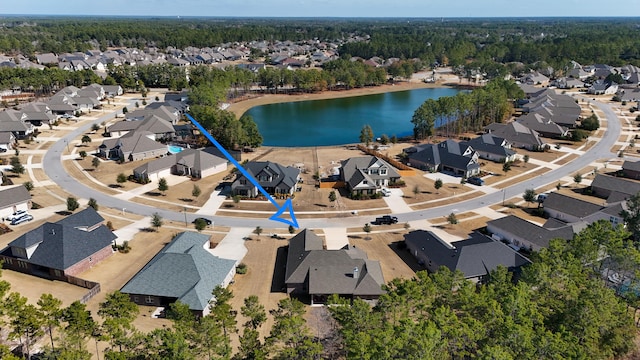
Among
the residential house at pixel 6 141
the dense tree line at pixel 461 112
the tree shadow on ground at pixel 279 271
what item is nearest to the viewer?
the tree shadow on ground at pixel 279 271

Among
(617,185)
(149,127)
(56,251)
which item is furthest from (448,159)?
(149,127)

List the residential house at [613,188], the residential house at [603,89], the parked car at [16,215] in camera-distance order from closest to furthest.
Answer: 1. the parked car at [16,215]
2. the residential house at [613,188]
3. the residential house at [603,89]

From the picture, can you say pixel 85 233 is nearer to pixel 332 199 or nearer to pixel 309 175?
pixel 332 199

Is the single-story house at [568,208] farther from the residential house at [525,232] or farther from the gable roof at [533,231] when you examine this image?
the gable roof at [533,231]

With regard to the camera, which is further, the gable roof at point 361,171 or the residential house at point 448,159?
the residential house at point 448,159

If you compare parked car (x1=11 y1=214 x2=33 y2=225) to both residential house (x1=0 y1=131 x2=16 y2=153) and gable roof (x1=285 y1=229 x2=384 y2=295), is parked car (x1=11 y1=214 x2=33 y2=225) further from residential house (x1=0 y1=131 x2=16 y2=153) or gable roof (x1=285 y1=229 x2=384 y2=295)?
residential house (x1=0 y1=131 x2=16 y2=153)

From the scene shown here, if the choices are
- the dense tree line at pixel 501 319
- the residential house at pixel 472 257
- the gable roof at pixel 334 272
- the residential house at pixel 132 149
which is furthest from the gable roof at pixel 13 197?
the residential house at pixel 472 257
